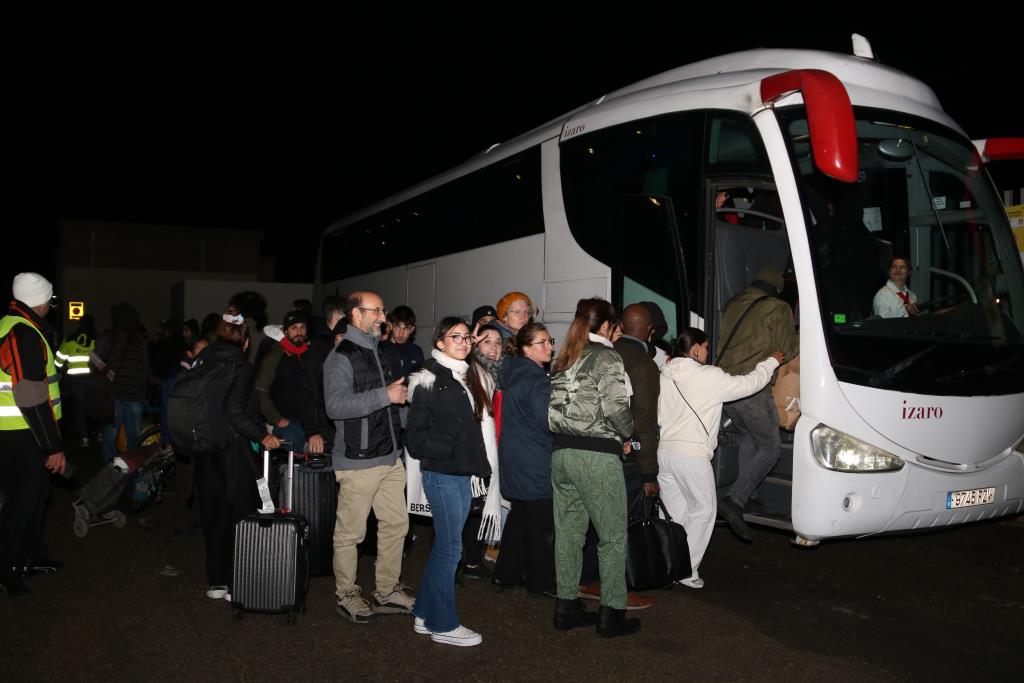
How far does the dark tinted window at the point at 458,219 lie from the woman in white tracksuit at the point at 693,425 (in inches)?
123

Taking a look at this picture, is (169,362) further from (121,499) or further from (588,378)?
(588,378)

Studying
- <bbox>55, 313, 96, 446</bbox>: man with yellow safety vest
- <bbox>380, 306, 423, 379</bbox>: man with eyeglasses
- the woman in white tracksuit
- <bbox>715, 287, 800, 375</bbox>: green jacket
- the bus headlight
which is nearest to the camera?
the bus headlight

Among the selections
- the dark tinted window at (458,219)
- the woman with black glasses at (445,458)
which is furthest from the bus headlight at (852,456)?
the dark tinted window at (458,219)

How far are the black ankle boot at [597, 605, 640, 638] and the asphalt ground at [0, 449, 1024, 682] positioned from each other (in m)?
0.05

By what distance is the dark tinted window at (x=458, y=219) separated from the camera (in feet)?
29.7

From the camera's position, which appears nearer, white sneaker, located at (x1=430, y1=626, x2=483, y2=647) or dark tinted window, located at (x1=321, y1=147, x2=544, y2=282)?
white sneaker, located at (x1=430, y1=626, x2=483, y2=647)

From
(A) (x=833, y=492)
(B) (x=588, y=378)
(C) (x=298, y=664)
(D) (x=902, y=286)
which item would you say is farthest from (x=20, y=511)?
(D) (x=902, y=286)

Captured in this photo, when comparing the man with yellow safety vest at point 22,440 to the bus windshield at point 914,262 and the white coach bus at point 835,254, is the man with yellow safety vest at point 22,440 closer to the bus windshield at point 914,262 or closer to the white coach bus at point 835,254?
the white coach bus at point 835,254

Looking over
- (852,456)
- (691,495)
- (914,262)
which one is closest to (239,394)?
(691,495)

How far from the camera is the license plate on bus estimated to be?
563cm

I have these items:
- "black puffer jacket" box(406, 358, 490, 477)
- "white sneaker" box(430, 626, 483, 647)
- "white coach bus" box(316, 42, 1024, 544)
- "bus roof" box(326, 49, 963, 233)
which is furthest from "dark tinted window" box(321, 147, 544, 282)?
"white sneaker" box(430, 626, 483, 647)

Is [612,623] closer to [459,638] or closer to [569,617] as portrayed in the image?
[569,617]

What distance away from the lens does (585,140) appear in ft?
26.5

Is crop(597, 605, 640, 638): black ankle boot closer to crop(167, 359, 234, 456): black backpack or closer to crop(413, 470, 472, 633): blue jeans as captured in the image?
crop(413, 470, 472, 633): blue jeans
